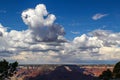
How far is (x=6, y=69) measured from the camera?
18150 centimetres

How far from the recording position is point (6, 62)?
598 ft

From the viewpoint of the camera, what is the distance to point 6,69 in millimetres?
181500

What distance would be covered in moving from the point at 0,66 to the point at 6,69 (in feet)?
13.6

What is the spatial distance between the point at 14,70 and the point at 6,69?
516cm

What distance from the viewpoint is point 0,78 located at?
17775 cm

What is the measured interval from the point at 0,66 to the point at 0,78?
7206 mm

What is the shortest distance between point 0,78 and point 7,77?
587 centimetres

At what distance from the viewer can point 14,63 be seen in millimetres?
182500

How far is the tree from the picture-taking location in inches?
7082

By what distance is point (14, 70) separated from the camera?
18400cm

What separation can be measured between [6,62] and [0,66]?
14.8 feet

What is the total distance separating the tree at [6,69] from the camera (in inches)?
7082

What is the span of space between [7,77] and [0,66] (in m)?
8.28

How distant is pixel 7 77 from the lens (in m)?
183
